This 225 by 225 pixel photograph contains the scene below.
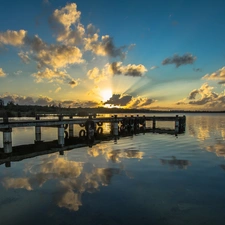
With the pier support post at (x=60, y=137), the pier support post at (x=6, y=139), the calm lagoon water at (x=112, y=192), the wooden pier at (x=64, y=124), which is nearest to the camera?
the calm lagoon water at (x=112, y=192)

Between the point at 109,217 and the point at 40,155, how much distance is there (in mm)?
13158

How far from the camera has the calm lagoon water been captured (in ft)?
26.8

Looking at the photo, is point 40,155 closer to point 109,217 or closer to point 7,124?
point 7,124

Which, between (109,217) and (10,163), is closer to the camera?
(109,217)

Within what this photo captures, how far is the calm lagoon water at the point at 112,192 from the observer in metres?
8.18

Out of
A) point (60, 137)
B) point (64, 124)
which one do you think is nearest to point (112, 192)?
point (60, 137)

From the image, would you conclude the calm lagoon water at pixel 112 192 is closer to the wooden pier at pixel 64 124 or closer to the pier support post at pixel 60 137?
the wooden pier at pixel 64 124

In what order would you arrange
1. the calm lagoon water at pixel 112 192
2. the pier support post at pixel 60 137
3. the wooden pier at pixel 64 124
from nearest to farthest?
the calm lagoon water at pixel 112 192 → the wooden pier at pixel 64 124 → the pier support post at pixel 60 137

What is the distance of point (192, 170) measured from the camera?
1488 cm

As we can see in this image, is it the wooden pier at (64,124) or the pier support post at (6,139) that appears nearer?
the pier support post at (6,139)

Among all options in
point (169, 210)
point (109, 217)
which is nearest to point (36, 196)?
point (109, 217)

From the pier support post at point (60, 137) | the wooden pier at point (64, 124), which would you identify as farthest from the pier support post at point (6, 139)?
the pier support post at point (60, 137)

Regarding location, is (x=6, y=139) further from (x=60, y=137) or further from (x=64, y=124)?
(x=64, y=124)

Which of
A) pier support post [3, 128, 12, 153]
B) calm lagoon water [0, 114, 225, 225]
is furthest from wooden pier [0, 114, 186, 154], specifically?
calm lagoon water [0, 114, 225, 225]
